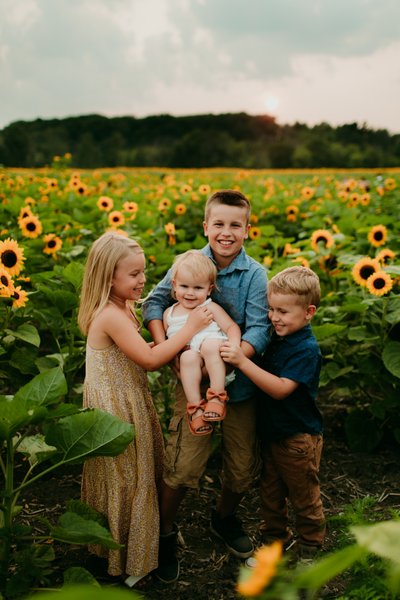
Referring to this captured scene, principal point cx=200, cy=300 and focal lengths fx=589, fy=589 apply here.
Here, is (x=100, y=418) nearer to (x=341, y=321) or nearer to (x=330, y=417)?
(x=341, y=321)

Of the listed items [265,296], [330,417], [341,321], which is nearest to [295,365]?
[265,296]

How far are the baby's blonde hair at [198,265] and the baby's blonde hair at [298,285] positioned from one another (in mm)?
243

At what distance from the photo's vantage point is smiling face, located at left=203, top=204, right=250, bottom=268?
2.51 m

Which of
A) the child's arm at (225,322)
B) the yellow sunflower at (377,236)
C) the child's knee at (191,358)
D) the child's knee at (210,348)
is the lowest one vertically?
the child's knee at (191,358)

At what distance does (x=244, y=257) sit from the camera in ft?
8.59

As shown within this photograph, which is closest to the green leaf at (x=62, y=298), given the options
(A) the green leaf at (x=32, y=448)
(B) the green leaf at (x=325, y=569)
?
(A) the green leaf at (x=32, y=448)

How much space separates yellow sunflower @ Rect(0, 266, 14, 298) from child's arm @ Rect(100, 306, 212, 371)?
20.9 inches

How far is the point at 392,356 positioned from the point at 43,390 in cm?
191

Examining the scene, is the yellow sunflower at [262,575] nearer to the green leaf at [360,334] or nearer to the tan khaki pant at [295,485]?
the tan khaki pant at [295,485]

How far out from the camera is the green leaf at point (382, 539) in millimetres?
759

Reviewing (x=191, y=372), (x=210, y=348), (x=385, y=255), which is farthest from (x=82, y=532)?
(x=385, y=255)

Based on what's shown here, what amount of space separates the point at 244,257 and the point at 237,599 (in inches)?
56.0

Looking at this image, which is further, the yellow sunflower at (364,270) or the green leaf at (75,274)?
the yellow sunflower at (364,270)

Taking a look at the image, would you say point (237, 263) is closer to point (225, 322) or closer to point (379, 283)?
point (225, 322)
